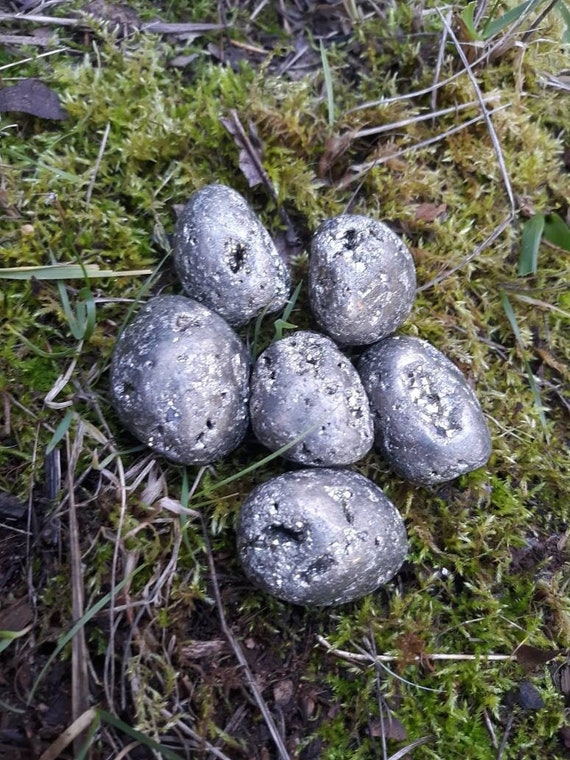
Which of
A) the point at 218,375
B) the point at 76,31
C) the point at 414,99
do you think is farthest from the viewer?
the point at 414,99

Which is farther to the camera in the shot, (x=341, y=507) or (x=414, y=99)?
(x=414, y=99)

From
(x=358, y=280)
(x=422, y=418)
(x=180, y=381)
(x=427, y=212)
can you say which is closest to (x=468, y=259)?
(x=427, y=212)

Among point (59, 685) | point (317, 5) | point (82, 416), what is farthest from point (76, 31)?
point (59, 685)

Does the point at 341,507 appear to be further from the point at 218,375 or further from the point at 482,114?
the point at 482,114

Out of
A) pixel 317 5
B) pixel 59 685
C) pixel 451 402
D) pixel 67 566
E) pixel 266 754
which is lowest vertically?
pixel 266 754

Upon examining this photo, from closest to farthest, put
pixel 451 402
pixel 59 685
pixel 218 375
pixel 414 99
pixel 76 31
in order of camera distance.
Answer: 1. pixel 59 685
2. pixel 218 375
3. pixel 451 402
4. pixel 76 31
5. pixel 414 99

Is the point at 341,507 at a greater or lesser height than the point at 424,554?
greater
